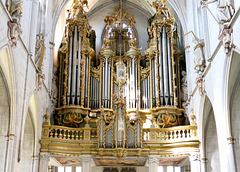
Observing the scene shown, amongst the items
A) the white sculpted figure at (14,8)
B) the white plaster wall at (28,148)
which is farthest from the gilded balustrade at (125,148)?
the white sculpted figure at (14,8)

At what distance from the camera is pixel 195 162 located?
1606 cm

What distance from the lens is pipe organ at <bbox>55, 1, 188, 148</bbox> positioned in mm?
18891

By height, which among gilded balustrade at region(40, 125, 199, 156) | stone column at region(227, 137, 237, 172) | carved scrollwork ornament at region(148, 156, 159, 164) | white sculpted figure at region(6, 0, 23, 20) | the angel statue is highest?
white sculpted figure at region(6, 0, 23, 20)

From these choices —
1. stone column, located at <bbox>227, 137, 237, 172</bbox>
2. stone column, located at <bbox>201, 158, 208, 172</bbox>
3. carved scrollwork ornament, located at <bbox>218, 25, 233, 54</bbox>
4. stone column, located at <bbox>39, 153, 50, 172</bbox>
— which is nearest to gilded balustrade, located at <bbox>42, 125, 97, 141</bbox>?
stone column, located at <bbox>39, 153, 50, 172</bbox>

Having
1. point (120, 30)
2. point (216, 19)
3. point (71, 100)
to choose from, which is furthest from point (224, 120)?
point (120, 30)

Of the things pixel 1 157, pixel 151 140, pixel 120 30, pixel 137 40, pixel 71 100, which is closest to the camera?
pixel 1 157

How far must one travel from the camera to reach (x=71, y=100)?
19.1 metres

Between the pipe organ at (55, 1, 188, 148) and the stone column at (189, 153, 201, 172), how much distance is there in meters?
2.57

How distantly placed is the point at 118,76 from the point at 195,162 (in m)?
6.46

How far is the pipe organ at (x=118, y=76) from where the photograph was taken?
18891 millimetres

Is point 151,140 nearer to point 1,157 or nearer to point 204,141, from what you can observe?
point 204,141

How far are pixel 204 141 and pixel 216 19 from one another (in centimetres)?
558

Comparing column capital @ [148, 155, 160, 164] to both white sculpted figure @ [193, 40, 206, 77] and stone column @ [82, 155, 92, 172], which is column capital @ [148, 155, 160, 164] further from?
white sculpted figure @ [193, 40, 206, 77]

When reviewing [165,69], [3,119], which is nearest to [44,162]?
[3,119]
